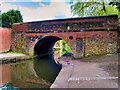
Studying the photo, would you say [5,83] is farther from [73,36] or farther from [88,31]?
[88,31]

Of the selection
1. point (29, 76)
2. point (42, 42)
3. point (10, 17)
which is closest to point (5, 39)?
point (42, 42)

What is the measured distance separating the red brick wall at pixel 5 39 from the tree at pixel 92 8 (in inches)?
322

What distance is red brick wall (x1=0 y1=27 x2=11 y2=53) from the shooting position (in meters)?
11.4

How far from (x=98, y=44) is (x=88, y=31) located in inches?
53.5

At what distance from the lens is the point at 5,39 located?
11.8 meters

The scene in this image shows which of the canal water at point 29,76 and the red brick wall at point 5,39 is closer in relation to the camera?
the canal water at point 29,76

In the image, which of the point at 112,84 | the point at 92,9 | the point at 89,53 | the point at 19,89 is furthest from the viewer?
the point at 92,9

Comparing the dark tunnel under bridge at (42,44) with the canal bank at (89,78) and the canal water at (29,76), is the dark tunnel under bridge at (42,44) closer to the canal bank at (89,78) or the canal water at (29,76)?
the canal water at (29,76)

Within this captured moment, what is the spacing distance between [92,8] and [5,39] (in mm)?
10568

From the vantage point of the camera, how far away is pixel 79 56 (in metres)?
9.05

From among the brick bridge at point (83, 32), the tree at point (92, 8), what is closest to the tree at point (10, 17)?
the brick bridge at point (83, 32)

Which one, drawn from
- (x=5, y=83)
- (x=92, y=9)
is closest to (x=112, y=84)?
(x=5, y=83)

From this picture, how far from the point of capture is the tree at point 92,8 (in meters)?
12.1

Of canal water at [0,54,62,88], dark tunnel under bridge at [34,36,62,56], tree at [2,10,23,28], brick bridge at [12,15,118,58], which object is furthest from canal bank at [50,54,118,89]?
tree at [2,10,23,28]
